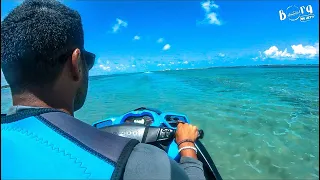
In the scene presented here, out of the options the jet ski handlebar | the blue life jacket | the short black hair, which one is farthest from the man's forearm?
the short black hair

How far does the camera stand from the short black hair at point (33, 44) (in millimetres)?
1151

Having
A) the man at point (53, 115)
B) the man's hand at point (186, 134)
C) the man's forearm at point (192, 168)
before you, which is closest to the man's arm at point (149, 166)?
the man at point (53, 115)

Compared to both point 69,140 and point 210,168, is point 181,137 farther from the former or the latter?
point 69,140

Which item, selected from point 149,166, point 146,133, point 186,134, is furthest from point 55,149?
point 146,133

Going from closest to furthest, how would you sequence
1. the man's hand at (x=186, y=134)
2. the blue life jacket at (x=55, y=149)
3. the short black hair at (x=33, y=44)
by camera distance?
the blue life jacket at (x=55, y=149) → the short black hair at (x=33, y=44) → the man's hand at (x=186, y=134)

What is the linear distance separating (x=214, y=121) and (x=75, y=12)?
26.6 feet

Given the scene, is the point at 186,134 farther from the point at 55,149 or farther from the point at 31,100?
the point at 55,149

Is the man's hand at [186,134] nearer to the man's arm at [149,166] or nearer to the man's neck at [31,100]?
the man's arm at [149,166]

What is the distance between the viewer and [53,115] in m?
1.02

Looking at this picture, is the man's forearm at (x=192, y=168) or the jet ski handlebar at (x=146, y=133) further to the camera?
the jet ski handlebar at (x=146, y=133)

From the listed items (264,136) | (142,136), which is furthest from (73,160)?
(264,136)

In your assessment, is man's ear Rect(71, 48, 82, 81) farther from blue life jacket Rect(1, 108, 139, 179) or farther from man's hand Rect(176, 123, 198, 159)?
man's hand Rect(176, 123, 198, 159)

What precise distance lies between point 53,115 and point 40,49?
0.33 m

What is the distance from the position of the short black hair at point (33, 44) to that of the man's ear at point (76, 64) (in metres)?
0.04
